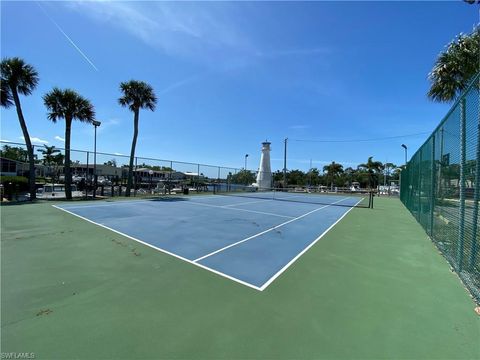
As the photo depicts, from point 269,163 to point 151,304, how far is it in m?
45.2

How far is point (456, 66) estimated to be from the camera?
36.3ft

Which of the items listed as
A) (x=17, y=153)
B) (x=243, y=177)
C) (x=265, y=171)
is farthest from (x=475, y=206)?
(x=17, y=153)

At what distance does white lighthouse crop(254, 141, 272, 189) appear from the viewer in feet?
147

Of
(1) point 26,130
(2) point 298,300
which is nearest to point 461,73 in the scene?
(2) point 298,300

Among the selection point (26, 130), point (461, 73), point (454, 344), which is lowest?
point (454, 344)

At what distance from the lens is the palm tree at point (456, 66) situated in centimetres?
1053

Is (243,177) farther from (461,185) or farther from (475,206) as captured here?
(475,206)

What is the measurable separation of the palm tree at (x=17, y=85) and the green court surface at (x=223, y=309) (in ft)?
44.7

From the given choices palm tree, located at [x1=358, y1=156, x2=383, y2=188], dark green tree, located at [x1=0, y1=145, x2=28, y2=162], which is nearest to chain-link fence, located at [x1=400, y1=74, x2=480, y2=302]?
dark green tree, located at [x1=0, y1=145, x2=28, y2=162]

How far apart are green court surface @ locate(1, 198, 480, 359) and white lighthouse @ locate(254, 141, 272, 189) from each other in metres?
37.5

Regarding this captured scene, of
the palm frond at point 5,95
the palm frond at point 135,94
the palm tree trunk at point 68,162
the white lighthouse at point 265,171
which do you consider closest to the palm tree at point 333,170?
the white lighthouse at point 265,171

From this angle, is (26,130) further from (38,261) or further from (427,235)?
(427,235)

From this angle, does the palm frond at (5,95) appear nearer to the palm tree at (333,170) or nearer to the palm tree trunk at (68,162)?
the palm tree trunk at (68,162)

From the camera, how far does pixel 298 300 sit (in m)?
3.84
